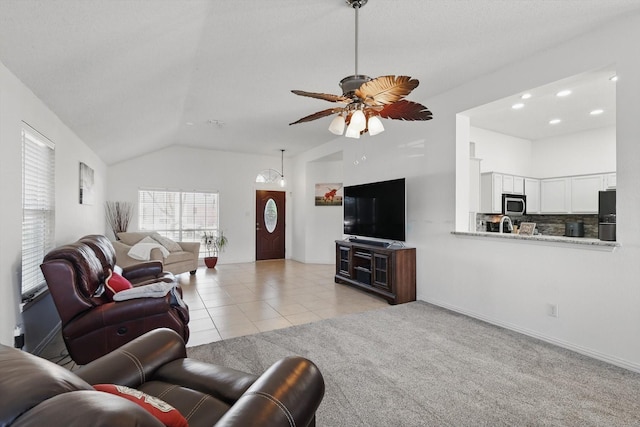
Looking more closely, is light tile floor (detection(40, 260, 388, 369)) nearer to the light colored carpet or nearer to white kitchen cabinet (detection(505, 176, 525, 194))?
the light colored carpet

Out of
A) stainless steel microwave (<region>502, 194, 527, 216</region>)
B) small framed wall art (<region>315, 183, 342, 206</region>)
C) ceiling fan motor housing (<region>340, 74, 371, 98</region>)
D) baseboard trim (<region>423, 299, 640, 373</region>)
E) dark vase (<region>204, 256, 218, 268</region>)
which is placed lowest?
baseboard trim (<region>423, 299, 640, 373</region>)

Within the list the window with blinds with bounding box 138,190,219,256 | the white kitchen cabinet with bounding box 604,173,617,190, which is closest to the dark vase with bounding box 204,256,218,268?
the window with blinds with bounding box 138,190,219,256

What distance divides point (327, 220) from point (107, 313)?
576 cm

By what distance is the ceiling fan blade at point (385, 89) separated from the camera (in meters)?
1.92

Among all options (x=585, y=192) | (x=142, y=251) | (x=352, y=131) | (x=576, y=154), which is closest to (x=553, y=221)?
(x=585, y=192)

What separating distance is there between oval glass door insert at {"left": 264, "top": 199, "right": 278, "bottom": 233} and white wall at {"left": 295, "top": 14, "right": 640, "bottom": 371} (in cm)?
412

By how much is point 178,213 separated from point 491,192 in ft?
21.6

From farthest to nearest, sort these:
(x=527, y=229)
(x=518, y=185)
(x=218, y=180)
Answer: (x=218, y=180) → (x=518, y=185) → (x=527, y=229)

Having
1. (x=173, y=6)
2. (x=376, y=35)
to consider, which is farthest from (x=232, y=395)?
(x=376, y=35)

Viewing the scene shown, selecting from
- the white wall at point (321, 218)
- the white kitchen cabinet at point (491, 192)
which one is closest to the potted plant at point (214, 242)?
the white wall at point (321, 218)

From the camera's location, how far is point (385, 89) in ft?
6.66

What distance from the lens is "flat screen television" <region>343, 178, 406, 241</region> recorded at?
14.6ft

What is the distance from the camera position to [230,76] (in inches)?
138

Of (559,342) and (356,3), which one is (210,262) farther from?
(559,342)
